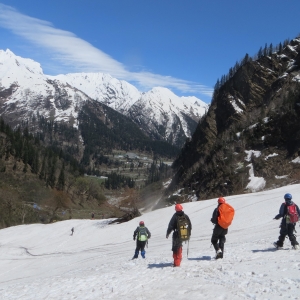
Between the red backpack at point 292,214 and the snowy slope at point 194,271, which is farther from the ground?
the red backpack at point 292,214

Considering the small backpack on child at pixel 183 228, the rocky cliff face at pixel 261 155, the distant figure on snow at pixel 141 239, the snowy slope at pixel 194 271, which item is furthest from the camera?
the rocky cliff face at pixel 261 155

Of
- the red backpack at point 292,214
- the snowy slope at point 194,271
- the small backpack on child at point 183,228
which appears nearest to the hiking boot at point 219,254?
the snowy slope at point 194,271

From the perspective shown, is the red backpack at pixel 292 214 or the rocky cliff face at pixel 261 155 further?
the rocky cliff face at pixel 261 155

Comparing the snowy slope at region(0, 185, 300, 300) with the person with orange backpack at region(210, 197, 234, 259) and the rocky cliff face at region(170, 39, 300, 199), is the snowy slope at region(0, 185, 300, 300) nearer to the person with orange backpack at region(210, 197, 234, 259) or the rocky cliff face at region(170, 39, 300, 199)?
the person with orange backpack at region(210, 197, 234, 259)

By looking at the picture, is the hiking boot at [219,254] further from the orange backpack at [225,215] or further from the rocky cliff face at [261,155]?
the rocky cliff face at [261,155]

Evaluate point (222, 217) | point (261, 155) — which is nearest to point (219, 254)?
point (222, 217)

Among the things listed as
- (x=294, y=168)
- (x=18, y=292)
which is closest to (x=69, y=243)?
(x=18, y=292)

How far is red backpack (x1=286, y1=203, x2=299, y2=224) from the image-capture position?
1166cm

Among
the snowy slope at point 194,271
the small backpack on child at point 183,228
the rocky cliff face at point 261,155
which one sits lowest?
the snowy slope at point 194,271

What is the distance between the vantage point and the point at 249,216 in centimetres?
2325

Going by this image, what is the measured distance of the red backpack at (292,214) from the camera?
11.7 metres

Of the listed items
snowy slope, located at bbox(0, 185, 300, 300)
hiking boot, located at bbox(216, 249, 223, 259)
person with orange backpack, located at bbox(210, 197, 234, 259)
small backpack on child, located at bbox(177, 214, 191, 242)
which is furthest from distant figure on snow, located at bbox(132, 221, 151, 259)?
person with orange backpack, located at bbox(210, 197, 234, 259)

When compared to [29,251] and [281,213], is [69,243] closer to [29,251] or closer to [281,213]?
[29,251]

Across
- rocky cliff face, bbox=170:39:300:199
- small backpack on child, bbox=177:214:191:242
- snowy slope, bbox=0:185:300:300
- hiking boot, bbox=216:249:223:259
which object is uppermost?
rocky cliff face, bbox=170:39:300:199
